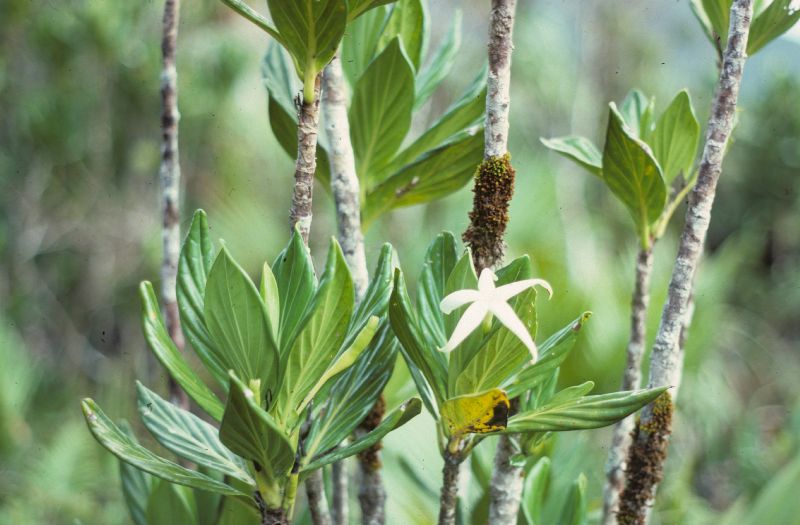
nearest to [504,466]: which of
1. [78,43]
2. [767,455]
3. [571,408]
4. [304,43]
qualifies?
[571,408]

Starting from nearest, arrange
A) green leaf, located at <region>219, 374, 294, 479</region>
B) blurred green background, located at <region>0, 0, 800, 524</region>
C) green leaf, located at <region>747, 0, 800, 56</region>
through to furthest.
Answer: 1. green leaf, located at <region>219, 374, 294, 479</region>
2. green leaf, located at <region>747, 0, 800, 56</region>
3. blurred green background, located at <region>0, 0, 800, 524</region>

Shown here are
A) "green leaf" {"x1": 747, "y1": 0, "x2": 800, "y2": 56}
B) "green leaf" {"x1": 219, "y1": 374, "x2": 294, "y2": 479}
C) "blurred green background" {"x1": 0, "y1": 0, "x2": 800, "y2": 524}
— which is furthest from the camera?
"blurred green background" {"x1": 0, "y1": 0, "x2": 800, "y2": 524}

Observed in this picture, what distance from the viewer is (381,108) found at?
1.24 feet

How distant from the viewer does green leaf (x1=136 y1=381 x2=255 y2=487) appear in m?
0.29

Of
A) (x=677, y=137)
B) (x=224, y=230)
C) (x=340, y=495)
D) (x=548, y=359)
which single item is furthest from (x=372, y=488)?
(x=224, y=230)

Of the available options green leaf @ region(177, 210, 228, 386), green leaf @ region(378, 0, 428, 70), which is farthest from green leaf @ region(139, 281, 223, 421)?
green leaf @ region(378, 0, 428, 70)

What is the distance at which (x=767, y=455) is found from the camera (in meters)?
1.39

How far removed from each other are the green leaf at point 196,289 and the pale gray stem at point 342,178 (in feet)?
0.25

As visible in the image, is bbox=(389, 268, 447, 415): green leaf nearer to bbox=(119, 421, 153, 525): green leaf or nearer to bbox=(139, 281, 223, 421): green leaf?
bbox=(139, 281, 223, 421): green leaf

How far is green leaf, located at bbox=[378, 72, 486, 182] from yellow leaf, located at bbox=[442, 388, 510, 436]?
0.50 feet

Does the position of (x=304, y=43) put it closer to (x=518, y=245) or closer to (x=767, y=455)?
(x=518, y=245)

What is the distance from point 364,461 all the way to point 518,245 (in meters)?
0.69

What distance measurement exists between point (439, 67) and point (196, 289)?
0.70 feet

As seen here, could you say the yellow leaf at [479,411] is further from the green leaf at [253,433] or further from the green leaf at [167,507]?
the green leaf at [167,507]
